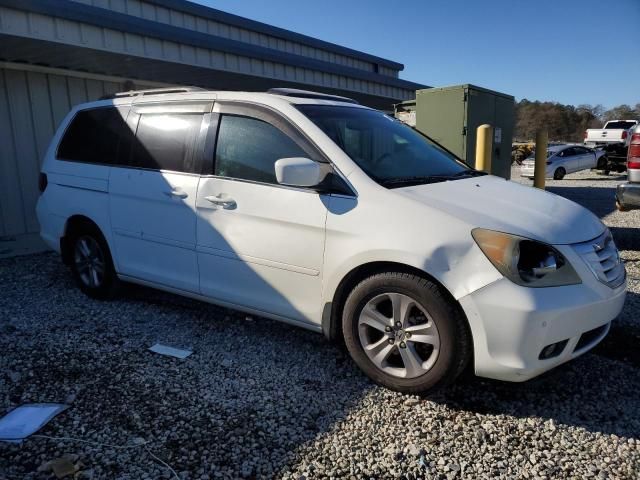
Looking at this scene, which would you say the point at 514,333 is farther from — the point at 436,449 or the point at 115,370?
the point at 115,370

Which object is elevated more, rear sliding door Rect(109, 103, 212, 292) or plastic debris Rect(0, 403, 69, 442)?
rear sliding door Rect(109, 103, 212, 292)

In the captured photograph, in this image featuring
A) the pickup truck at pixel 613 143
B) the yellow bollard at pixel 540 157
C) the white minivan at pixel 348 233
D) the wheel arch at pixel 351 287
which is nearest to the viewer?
the white minivan at pixel 348 233

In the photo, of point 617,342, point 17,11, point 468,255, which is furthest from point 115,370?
point 17,11

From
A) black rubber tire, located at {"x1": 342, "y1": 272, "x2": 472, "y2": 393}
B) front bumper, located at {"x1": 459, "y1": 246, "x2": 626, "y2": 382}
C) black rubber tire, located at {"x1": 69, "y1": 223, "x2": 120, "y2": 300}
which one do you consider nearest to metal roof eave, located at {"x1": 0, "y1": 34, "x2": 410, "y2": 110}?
black rubber tire, located at {"x1": 69, "y1": 223, "x2": 120, "y2": 300}

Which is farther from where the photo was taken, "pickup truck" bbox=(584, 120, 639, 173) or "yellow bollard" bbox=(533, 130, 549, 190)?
"pickup truck" bbox=(584, 120, 639, 173)

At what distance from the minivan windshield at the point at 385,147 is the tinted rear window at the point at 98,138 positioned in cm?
173

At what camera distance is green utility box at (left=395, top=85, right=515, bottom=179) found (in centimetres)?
761

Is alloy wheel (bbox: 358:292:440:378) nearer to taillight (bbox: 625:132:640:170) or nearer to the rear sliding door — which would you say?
the rear sliding door

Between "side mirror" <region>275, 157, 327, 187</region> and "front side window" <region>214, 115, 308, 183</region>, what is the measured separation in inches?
10.9

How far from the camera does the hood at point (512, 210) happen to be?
2.66m

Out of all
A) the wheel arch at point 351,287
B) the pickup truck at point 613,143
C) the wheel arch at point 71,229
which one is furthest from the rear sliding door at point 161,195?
the pickup truck at point 613,143

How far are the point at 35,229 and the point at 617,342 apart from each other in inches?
277

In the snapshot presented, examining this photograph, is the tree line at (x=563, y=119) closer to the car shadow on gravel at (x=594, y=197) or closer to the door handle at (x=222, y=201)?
the car shadow on gravel at (x=594, y=197)

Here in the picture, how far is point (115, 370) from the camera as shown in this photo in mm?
3236
